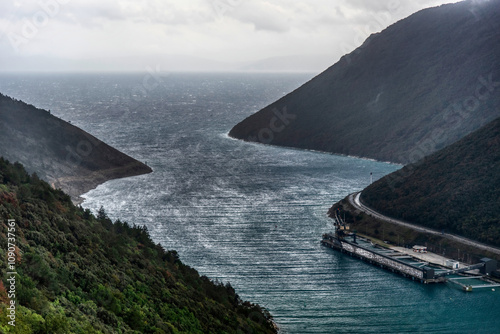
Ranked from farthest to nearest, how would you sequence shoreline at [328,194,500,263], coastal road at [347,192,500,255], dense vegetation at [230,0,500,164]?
A: dense vegetation at [230,0,500,164]
coastal road at [347,192,500,255]
shoreline at [328,194,500,263]

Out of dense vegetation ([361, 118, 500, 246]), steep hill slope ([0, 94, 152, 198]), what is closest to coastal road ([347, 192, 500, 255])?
dense vegetation ([361, 118, 500, 246])

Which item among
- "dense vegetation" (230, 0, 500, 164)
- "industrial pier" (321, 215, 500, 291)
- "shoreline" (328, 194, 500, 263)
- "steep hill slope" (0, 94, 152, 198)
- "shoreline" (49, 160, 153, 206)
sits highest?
"dense vegetation" (230, 0, 500, 164)

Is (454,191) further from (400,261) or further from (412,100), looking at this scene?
(412,100)

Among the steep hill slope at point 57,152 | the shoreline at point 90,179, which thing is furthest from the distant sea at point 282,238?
the steep hill slope at point 57,152

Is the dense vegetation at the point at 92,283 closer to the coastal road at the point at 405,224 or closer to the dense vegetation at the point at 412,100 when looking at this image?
the coastal road at the point at 405,224

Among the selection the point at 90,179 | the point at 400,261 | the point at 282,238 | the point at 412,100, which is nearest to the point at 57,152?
the point at 90,179

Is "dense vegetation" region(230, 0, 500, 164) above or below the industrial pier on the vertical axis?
above

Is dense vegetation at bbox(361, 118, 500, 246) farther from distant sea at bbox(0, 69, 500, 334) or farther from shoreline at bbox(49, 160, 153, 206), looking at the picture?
shoreline at bbox(49, 160, 153, 206)
